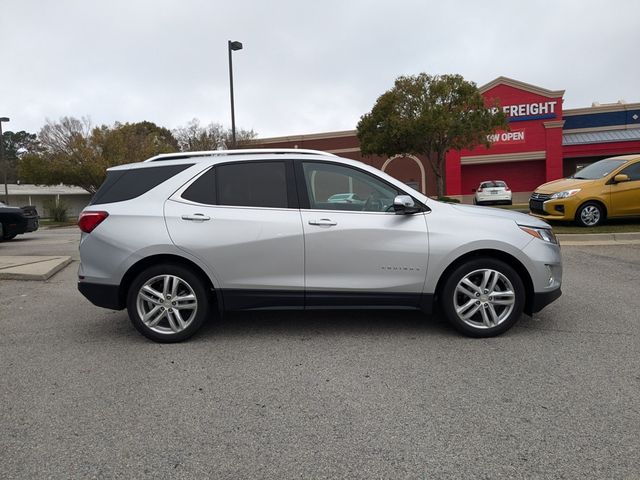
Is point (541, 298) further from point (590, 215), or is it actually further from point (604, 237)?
point (590, 215)

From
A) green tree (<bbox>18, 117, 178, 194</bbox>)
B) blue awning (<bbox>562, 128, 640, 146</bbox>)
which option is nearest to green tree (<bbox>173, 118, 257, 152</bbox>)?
green tree (<bbox>18, 117, 178, 194</bbox>)

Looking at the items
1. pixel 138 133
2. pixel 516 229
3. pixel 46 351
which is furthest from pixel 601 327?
pixel 138 133

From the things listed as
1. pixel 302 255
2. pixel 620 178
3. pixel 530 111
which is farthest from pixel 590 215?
pixel 530 111

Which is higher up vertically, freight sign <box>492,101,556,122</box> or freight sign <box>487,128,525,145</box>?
freight sign <box>492,101,556,122</box>

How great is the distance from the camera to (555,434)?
2.81 metres

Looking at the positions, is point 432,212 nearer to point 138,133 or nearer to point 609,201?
point 609,201

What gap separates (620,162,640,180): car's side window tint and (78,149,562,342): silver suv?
28.1 ft

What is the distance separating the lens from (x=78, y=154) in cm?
3253

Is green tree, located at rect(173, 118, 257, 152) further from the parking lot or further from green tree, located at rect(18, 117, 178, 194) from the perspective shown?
the parking lot

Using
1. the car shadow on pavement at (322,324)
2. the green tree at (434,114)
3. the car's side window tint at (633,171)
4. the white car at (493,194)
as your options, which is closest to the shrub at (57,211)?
the green tree at (434,114)

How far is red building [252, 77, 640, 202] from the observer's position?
111ft

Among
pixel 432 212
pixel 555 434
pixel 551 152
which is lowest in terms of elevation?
pixel 555 434

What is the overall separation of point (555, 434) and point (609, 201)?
1037 cm

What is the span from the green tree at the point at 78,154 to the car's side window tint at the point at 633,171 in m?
29.2
